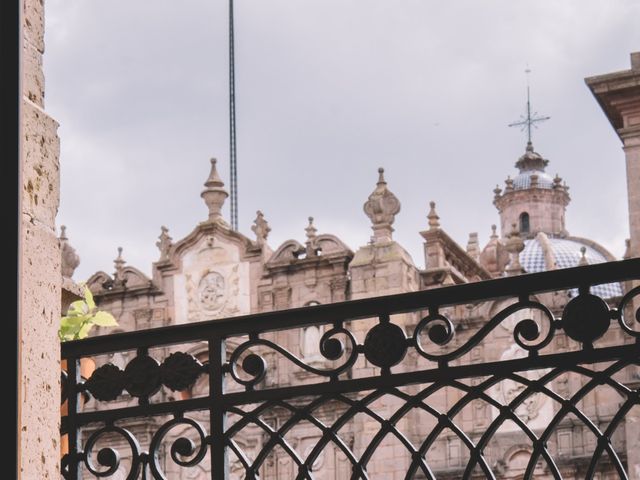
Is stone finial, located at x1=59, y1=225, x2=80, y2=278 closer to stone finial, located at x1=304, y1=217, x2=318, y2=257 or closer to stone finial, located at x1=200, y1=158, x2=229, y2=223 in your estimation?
stone finial, located at x1=200, y1=158, x2=229, y2=223

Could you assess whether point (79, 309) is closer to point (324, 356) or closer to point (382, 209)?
point (324, 356)

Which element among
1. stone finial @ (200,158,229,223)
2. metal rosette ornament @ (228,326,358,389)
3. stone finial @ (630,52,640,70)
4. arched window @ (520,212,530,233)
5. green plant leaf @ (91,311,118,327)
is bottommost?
metal rosette ornament @ (228,326,358,389)

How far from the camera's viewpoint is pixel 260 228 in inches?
1021

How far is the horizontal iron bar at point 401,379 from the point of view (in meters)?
3.65

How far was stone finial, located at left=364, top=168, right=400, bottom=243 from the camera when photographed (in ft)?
80.9

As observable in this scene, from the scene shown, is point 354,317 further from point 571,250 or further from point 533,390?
point 571,250

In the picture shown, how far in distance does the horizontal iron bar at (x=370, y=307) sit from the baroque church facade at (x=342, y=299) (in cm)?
1779

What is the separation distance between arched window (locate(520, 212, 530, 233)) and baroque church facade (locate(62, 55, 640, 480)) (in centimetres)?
2404

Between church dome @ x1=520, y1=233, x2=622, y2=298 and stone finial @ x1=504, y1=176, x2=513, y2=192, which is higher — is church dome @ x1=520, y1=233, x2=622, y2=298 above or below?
below

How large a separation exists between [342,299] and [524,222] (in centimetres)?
2857

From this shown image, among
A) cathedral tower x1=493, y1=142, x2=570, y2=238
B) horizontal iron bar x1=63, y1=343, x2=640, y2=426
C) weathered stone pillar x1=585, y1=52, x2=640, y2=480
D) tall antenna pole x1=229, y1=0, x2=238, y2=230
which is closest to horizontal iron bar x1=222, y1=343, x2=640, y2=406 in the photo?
horizontal iron bar x1=63, y1=343, x2=640, y2=426

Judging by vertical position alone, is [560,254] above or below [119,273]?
above

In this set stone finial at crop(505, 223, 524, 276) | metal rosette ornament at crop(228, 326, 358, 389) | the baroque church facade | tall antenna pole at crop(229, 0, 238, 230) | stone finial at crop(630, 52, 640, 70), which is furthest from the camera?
tall antenna pole at crop(229, 0, 238, 230)

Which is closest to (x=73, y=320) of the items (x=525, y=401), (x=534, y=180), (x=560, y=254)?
(x=525, y=401)
